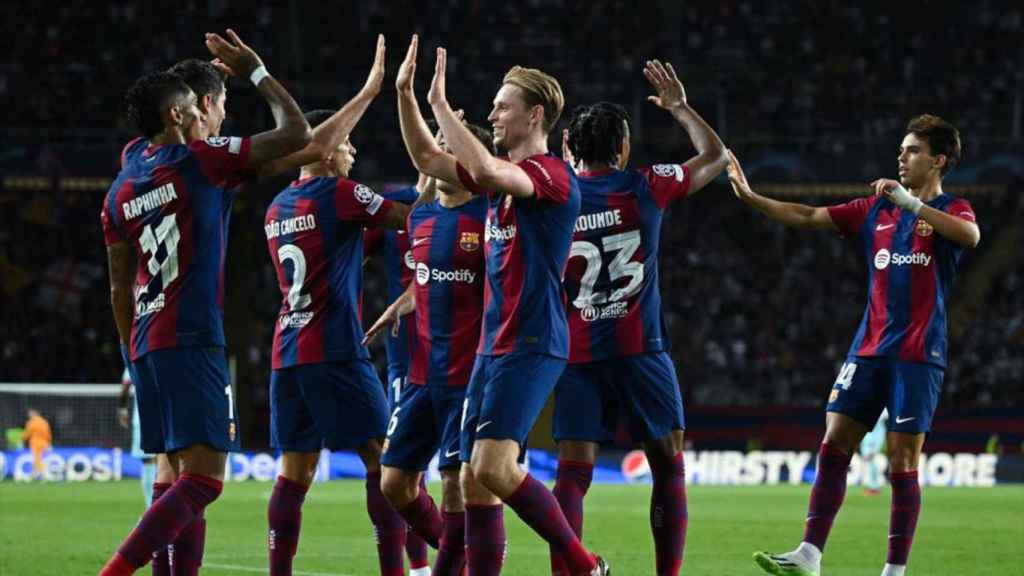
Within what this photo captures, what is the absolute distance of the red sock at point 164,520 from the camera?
6680 millimetres

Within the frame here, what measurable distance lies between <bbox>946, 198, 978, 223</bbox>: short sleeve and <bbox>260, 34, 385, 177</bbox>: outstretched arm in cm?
368

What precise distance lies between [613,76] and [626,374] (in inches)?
1051

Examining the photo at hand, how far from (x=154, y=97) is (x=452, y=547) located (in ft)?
8.57

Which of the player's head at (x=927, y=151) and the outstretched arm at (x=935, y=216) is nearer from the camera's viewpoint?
the outstretched arm at (x=935, y=216)

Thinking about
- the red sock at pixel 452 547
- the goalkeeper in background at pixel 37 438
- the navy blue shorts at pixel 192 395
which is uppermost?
the navy blue shorts at pixel 192 395

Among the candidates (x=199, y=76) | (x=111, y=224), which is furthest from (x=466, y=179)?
(x=111, y=224)

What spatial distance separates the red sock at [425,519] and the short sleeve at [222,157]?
2.15 meters

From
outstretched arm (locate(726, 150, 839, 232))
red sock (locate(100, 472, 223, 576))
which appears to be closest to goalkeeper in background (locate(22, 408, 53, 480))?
outstretched arm (locate(726, 150, 839, 232))

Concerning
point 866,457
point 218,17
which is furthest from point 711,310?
point 218,17

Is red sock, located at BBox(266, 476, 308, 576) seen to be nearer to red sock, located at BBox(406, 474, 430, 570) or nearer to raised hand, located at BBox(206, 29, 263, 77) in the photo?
red sock, located at BBox(406, 474, 430, 570)

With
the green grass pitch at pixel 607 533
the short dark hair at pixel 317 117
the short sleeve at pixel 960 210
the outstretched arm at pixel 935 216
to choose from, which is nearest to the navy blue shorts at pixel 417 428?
the short dark hair at pixel 317 117

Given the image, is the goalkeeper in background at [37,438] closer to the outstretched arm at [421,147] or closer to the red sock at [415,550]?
the red sock at [415,550]

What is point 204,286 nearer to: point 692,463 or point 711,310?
point 692,463

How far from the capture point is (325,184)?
864cm
